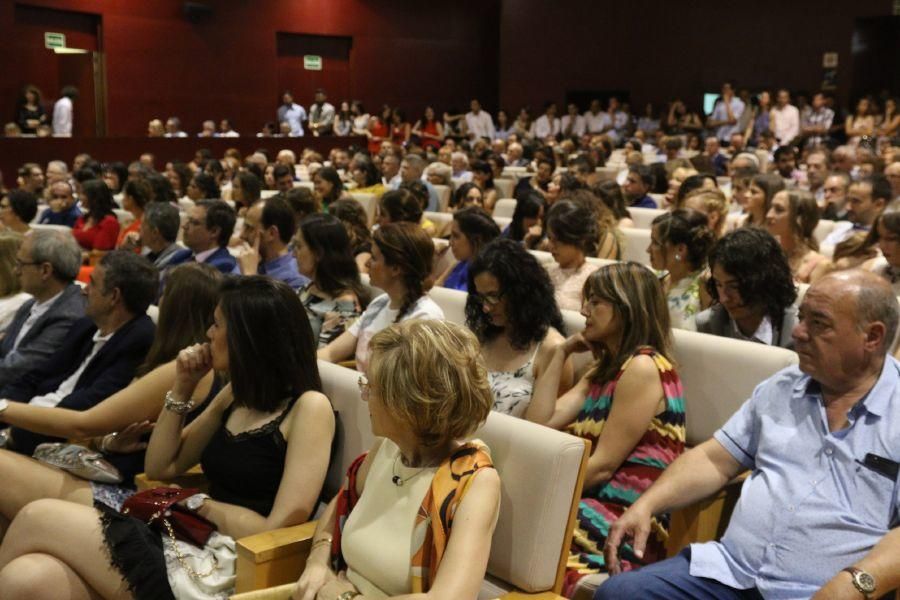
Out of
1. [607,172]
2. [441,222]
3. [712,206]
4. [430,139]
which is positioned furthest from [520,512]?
[430,139]

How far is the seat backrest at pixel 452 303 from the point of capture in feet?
13.1

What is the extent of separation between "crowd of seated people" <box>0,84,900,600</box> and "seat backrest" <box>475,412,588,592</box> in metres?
0.13

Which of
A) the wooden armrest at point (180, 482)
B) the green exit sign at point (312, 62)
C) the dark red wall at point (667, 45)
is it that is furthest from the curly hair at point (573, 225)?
the green exit sign at point (312, 62)

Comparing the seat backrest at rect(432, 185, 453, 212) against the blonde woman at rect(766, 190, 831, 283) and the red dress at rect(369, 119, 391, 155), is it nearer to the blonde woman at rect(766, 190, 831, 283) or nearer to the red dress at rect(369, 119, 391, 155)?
the blonde woman at rect(766, 190, 831, 283)

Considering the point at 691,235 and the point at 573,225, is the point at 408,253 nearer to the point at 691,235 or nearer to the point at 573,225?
the point at 573,225

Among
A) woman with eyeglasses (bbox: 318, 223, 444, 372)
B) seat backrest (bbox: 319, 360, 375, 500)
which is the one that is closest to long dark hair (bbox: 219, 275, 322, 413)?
seat backrest (bbox: 319, 360, 375, 500)

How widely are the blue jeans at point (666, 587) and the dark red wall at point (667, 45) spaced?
15688mm

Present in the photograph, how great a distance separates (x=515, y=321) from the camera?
3.23 metres

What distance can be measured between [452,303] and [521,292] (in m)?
0.83

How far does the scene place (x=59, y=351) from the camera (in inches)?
143

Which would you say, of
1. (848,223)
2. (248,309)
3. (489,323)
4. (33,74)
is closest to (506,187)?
(848,223)

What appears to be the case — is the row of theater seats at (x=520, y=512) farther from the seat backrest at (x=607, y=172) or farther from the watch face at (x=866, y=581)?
the seat backrest at (x=607, y=172)

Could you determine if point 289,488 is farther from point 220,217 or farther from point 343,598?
point 220,217

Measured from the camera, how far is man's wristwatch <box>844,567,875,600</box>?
200 centimetres
